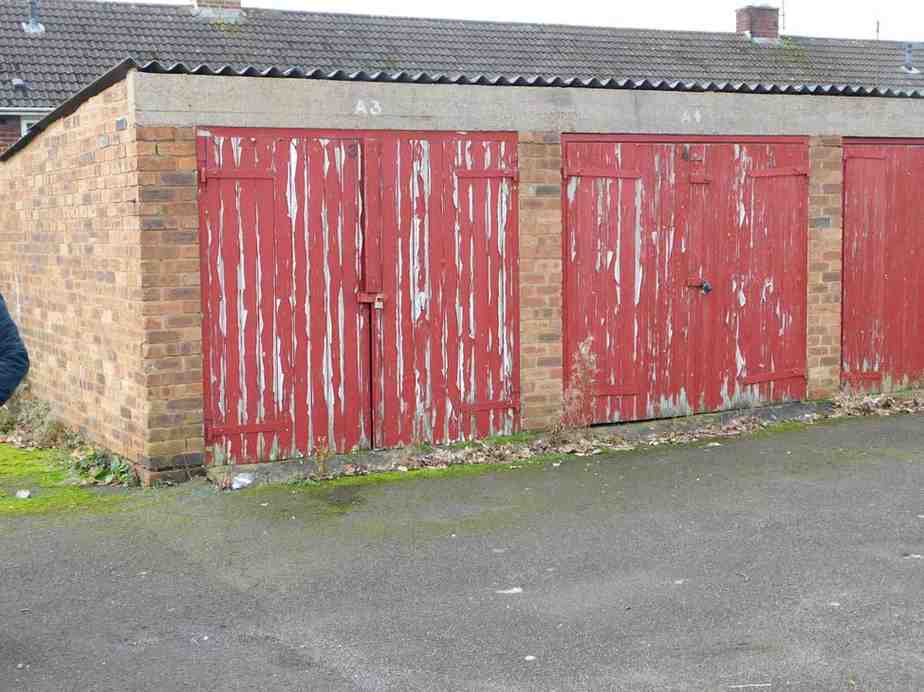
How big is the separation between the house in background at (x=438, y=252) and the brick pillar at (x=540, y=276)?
18mm

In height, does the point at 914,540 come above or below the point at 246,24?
below

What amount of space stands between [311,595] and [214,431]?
8.27 ft

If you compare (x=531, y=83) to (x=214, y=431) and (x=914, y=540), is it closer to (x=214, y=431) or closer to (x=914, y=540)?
(x=214, y=431)

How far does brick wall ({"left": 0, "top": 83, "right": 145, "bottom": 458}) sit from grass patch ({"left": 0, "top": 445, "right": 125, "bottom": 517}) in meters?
0.40

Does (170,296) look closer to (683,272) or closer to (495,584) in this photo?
(495,584)

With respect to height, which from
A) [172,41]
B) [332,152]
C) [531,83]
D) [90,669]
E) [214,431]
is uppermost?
[172,41]

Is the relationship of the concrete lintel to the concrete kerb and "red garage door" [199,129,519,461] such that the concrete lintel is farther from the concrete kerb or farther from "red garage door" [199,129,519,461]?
the concrete kerb

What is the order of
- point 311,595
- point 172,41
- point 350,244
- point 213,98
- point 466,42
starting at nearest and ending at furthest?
point 311,595 < point 213,98 < point 350,244 < point 172,41 < point 466,42

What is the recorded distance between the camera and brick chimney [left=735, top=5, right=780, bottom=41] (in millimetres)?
26359

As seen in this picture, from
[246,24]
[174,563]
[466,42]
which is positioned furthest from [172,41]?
[174,563]

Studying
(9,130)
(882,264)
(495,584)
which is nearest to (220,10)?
(9,130)

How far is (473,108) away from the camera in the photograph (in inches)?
335

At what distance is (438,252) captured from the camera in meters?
8.52

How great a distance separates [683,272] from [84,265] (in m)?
4.64
